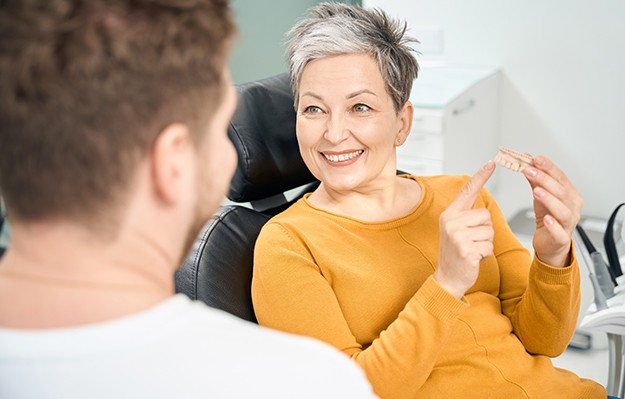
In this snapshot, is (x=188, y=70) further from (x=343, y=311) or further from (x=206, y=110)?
(x=343, y=311)

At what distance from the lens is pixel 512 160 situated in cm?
142

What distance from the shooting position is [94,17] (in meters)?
0.64

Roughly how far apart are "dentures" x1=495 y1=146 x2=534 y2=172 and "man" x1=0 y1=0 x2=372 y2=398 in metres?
0.79

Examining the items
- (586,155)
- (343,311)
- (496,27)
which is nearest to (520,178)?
(586,155)

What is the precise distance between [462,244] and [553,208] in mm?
244

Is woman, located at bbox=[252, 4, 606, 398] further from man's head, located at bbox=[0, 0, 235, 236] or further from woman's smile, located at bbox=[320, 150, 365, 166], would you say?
man's head, located at bbox=[0, 0, 235, 236]

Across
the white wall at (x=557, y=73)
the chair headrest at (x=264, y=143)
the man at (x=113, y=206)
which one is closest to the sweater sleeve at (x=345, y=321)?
the chair headrest at (x=264, y=143)

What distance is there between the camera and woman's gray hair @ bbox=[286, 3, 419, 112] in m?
1.51

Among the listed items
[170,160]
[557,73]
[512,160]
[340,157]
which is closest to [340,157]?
[340,157]

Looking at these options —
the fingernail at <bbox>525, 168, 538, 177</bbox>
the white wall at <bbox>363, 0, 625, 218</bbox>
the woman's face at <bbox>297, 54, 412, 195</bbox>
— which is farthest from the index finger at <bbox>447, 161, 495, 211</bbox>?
the white wall at <bbox>363, 0, 625, 218</bbox>

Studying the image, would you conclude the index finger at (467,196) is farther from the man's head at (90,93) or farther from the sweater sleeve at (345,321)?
the man's head at (90,93)

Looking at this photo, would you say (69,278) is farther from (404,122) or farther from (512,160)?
(404,122)

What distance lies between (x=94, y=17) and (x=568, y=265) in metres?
1.12

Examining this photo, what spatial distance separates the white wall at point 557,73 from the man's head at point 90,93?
275 cm
